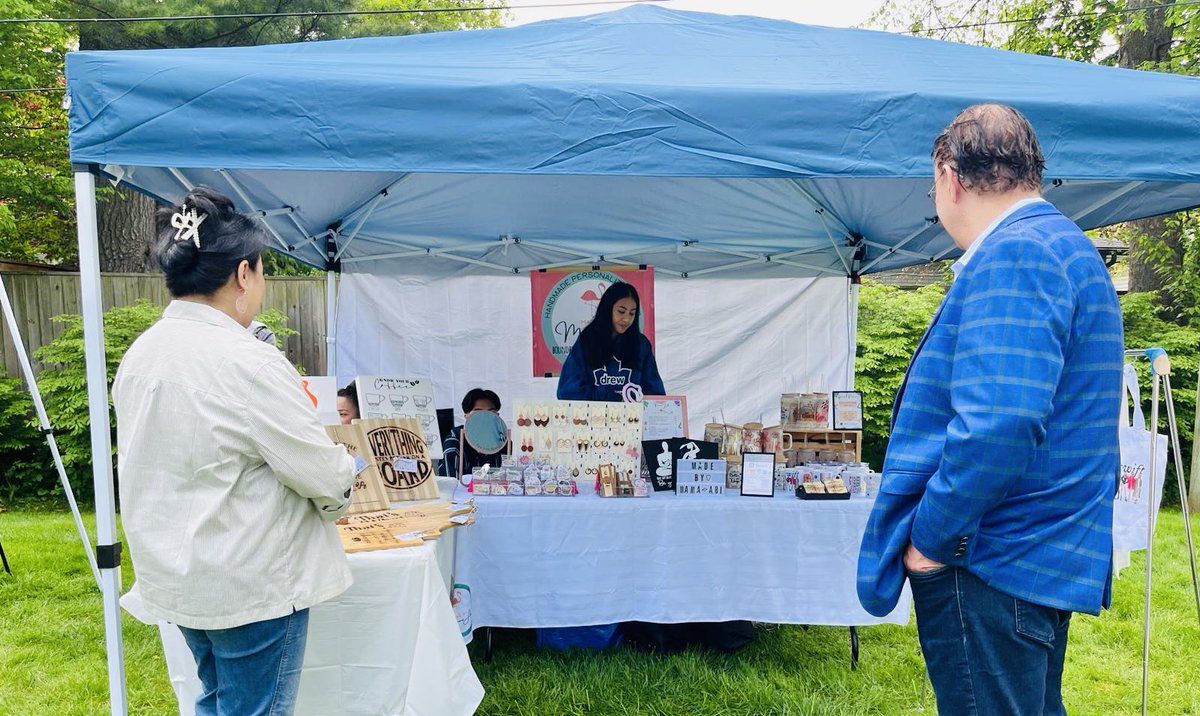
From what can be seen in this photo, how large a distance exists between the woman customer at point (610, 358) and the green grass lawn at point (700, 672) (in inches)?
46.0

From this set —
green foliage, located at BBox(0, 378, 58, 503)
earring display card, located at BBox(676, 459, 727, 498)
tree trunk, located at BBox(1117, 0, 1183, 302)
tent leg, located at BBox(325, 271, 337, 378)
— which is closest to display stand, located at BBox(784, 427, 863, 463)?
earring display card, located at BBox(676, 459, 727, 498)

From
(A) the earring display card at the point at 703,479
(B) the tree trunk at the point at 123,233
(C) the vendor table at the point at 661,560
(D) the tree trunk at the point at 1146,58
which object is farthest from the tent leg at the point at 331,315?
(D) the tree trunk at the point at 1146,58

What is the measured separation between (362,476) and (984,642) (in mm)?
1912

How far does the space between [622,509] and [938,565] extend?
1.56 m

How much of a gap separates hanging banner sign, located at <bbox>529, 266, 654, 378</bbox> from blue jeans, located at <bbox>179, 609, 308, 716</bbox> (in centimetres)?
300

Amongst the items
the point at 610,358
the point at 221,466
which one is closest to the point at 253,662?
the point at 221,466

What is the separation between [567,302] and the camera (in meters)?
4.59

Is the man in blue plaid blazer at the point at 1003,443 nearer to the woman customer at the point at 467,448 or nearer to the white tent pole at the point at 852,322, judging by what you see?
the woman customer at the point at 467,448

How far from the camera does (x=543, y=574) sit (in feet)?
8.98

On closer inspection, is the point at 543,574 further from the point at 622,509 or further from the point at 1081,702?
the point at 1081,702

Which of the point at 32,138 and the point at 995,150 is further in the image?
the point at 32,138

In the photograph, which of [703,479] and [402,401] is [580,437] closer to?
[703,479]

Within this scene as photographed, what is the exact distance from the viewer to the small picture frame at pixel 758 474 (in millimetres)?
2768

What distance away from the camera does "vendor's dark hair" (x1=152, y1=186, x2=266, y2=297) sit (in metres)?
1.45
